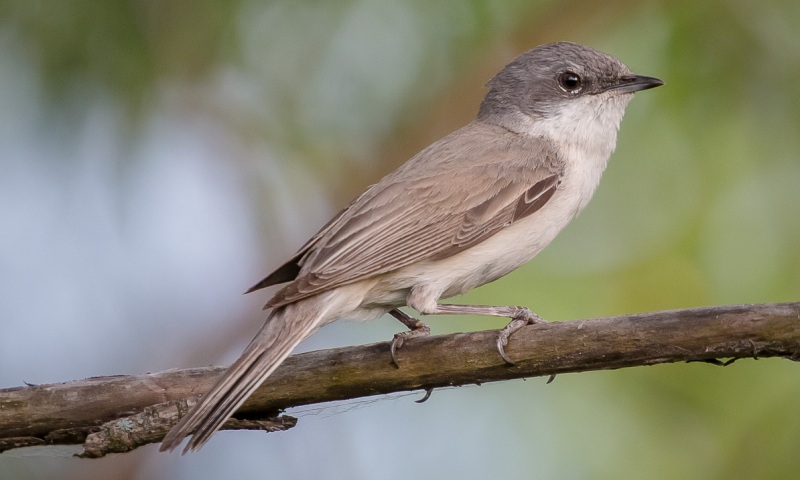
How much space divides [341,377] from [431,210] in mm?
1380

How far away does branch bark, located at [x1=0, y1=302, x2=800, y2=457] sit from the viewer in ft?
12.2

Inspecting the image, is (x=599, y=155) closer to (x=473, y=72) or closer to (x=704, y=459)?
(x=473, y=72)


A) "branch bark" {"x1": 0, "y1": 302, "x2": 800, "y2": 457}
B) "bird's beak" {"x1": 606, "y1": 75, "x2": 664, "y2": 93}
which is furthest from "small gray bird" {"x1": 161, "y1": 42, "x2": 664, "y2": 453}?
"branch bark" {"x1": 0, "y1": 302, "x2": 800, "y2": 457}

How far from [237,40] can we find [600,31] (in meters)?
2.62

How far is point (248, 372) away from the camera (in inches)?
162

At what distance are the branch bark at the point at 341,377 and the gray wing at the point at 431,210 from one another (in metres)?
0.61

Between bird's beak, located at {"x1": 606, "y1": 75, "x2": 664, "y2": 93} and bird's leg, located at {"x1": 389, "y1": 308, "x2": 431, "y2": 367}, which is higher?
bird's beak, located at {"x1": 606, "y1": 75, "x2": 664, "y2": 93}

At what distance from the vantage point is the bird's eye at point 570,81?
5969mm

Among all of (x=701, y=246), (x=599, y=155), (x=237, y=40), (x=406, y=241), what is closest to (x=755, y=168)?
(x=701, y=246)

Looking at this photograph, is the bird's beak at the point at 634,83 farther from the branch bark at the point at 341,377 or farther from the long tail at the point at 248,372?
the long tail at the point at 248,372

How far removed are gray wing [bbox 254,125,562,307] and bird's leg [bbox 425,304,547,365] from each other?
0.98 ft

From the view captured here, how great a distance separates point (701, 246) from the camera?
18.0 ft

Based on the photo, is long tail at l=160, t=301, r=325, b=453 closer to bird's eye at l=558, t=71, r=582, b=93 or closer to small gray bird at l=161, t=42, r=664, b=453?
small gray bird at l=161, t=42, r=664, b=453

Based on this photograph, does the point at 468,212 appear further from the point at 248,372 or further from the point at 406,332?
the point at 248,372
